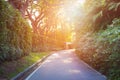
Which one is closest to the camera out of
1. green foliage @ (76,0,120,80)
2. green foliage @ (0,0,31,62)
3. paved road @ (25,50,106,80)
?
green foliage @ (76,0,120,80)

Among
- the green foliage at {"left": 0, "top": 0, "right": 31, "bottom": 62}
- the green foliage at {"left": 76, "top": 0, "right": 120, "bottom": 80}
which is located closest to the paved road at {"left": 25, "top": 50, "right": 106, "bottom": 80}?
the green foliage at {"left": 76, "top": 0, "right": 120, "bottom": 80}

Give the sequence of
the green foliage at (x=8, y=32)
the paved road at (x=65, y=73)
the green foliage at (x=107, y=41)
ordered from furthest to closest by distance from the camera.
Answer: the green foliage at (x=8, y=32) < the paved road at (x=65, y=73) < the green foliage at (x=107, y=41)

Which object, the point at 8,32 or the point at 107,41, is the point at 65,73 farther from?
the point at 8,32

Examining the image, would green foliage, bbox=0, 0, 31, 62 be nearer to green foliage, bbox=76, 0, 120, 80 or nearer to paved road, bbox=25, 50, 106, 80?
paved road, bbox=25, 50, 106, 80

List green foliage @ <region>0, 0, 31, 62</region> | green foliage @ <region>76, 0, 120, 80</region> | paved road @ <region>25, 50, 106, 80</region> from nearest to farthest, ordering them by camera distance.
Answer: green foliage @ <region>76, 0, 120, 80</region>, paved road @ <region>25, 50, 106, 80</region>, green foliage @ <region>0, 0, 31, 62</region>

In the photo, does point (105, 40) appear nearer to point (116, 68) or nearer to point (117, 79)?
point (116, 68)

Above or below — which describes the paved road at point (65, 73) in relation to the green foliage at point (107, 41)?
below

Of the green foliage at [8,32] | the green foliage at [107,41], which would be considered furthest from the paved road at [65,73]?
the green foliage at [8,32]

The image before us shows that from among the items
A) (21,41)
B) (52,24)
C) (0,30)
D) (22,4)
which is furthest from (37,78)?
(52,24)

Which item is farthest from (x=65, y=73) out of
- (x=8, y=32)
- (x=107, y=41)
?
(x=8, y=32)

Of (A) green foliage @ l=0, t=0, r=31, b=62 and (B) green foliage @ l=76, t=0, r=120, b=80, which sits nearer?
(B) green foliage @ l=76, t=0, r=120, b=80

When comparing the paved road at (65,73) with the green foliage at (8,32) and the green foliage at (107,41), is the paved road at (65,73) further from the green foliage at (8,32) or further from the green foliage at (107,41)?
the green foliage at (8,32)

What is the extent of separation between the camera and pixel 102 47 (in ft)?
47.3

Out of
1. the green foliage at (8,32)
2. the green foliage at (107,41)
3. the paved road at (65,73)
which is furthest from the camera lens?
the green foliage at (8,32)
